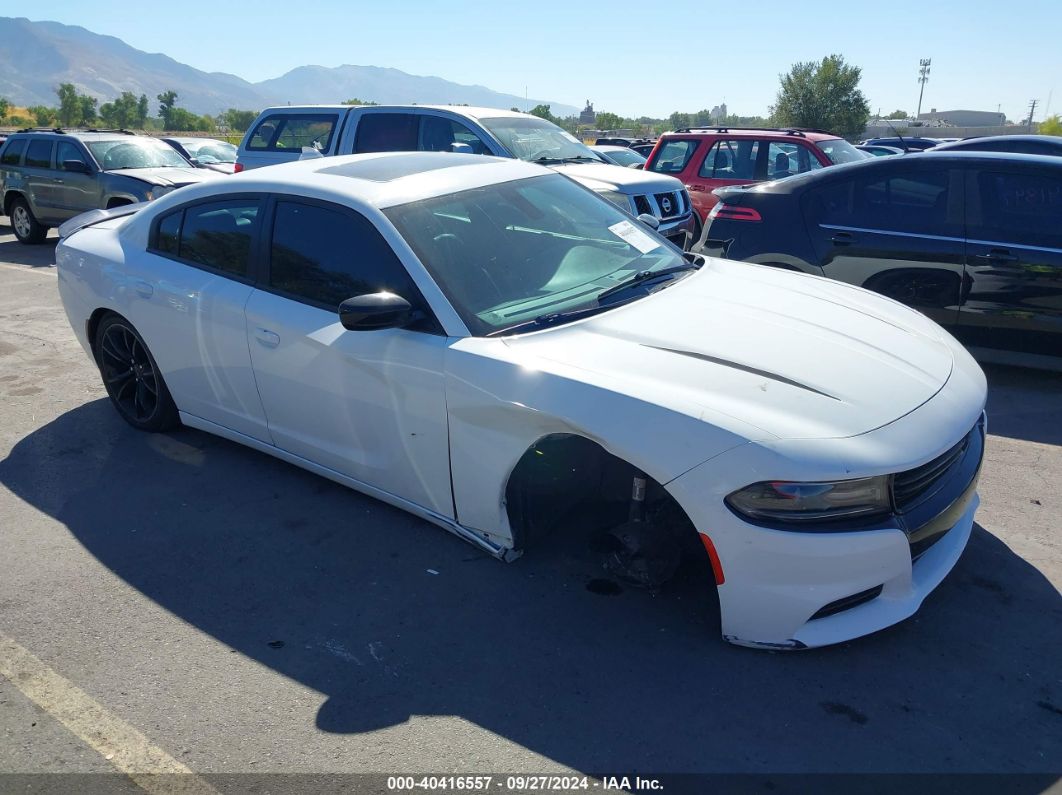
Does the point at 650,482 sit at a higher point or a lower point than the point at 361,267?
lower

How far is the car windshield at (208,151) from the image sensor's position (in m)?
16.8

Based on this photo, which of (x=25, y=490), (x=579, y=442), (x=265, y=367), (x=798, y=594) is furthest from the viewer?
(x=25, y=490)

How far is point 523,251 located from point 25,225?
1271cm

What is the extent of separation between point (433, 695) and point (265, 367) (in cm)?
192

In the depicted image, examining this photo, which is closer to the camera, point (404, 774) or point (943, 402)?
point (404, 774)

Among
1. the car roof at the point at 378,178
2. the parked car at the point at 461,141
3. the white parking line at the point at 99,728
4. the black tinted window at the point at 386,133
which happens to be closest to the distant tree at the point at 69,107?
the parked car at the point at 461,141

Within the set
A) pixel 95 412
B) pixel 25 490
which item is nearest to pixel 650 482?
pixel 25 490

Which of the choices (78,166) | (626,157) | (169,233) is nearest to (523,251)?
(169,233)

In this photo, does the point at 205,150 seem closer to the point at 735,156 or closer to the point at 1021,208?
the point at 735,156

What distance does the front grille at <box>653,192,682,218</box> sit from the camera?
9297 millimetres

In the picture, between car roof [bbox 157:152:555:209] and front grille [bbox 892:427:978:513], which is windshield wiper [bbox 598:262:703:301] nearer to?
car roof [bbox 157:152:555:209]

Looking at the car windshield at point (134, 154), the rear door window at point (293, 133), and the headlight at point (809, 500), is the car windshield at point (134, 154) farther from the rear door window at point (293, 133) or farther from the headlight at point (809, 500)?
the headlight at point (809, 500)

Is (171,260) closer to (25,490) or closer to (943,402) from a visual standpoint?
(25,490)

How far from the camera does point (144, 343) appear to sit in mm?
4848
